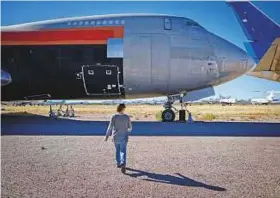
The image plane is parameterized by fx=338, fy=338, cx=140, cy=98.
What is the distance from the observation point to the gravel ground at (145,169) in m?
5.04

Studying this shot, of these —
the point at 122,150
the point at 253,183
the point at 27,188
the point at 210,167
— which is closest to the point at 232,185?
the point at 253,183

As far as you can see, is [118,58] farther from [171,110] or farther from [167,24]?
[171,110]

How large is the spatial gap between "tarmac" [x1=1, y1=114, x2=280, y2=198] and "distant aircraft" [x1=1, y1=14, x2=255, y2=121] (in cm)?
682

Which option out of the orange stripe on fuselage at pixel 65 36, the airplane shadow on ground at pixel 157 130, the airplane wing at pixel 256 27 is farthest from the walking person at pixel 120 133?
the airplane wing at pixel 256 27

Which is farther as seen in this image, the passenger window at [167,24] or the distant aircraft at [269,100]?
the distant aircraft at [269,100]

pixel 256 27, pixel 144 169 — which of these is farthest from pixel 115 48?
pixel 256 27

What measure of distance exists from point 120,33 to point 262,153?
33.6ft

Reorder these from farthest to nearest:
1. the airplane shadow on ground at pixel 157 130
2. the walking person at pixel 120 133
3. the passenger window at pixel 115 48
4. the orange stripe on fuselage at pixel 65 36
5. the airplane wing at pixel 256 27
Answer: the airplane wing at pixel 256 27
the orange stripe on fuselage at pixel 65 36
the passenger window at pixel 115 48
the airplane shadow on ground at pixel 157 130
the walking person at pixel 120 133

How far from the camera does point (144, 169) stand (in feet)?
21.4

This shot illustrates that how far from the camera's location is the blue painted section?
23.5 m

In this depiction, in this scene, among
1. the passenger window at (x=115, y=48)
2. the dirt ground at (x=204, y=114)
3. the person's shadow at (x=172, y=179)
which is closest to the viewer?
the person's shadow at (x=172, y=179)

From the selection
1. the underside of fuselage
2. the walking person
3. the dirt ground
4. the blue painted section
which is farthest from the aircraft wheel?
the walking person

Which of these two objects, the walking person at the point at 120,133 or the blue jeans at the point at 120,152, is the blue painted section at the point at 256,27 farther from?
the blue jeans at the point at 120,152

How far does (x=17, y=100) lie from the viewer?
18391 millimetres
